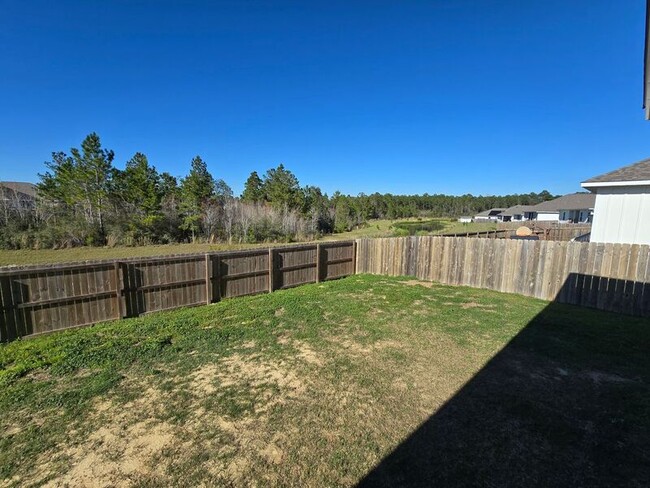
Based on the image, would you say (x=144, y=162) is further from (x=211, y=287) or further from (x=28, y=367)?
(x=28, y=367)

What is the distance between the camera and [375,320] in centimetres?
611

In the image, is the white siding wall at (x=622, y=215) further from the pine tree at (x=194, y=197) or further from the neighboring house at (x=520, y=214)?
the neighboring house at (x=520, y=214)

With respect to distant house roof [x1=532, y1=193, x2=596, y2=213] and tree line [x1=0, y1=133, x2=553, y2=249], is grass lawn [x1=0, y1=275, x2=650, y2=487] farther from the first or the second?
distant house roof [x1=532, y1=193, x2=596, y2=213]

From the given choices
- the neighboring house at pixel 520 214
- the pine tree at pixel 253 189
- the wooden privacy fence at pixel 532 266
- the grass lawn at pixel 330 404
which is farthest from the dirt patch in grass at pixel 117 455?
the neighboring house at pixel 520 214

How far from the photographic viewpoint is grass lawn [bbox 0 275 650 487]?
8.02ft

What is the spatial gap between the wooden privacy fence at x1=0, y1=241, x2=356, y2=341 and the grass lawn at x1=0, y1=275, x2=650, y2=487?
446mm

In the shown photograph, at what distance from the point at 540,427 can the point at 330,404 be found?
2059 millimetres

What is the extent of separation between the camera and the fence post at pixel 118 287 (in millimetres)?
6211

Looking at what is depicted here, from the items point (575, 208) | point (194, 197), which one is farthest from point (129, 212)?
point (575, 208)

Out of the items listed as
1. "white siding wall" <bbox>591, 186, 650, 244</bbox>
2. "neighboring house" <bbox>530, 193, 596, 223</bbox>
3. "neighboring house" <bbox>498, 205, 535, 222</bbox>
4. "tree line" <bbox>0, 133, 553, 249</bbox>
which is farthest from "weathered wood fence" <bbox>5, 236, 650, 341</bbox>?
"neighboring house" <bbox>498, 205, 535, 222</bbox>

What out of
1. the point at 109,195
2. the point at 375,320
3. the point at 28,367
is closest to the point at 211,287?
the point at 28,367

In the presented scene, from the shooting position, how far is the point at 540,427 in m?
2.90

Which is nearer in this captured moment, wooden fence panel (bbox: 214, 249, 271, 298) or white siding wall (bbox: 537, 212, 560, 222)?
wooden fence panel (bbox: 214, 249, 271, 298)

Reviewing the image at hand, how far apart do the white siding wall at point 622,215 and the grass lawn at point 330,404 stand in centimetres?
400
